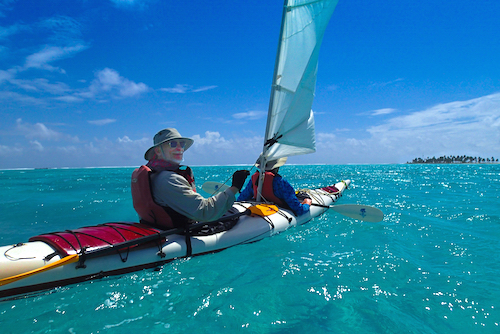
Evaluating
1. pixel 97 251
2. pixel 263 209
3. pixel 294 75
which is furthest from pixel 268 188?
pixel 97 251

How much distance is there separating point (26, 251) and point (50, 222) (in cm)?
587

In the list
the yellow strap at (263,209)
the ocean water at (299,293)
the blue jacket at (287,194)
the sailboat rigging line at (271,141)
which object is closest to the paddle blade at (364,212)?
the ocean water at (299,293)

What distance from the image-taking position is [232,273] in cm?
403

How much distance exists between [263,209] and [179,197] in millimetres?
2684

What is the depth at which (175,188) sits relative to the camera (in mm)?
3869

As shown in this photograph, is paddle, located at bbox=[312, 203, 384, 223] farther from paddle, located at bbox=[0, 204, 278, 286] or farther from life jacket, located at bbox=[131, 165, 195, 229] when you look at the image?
life jacket, located at bbox=[131, 165, 195, 229]

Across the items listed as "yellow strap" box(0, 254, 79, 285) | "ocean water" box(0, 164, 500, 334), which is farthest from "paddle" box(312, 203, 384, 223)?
"yellow strap" box(0, 254, 79, 285)

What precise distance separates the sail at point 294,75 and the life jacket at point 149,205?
2883 millimetres

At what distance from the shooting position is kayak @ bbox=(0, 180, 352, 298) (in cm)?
306

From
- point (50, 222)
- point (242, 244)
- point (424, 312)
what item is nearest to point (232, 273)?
point (242, 244)

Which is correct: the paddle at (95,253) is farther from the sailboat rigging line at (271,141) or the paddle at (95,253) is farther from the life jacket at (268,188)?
the sailboat rigging line at (271,141)

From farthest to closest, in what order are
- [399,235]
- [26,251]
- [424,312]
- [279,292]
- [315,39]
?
[315,39] < [399,235] < [279,292] < [26,251] < [424,312]

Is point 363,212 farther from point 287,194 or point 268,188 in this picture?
point 268,188

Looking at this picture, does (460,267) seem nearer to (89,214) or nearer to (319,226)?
(319,226)
